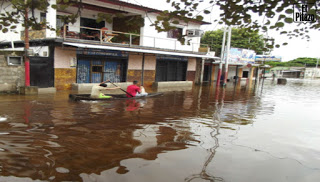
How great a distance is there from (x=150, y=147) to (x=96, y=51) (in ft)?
40.3

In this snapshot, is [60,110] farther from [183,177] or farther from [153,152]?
[183,177]

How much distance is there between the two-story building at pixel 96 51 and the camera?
1384cm

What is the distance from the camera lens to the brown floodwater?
3.98 meters

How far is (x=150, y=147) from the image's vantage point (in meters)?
5.23

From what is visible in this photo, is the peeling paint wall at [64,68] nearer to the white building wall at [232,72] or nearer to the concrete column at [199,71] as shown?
the concrete column at [199,71]

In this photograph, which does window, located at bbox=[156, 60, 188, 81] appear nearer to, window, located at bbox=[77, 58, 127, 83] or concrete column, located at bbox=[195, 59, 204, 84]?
concrete column, located at bbox=[195, 59, 204, 84]

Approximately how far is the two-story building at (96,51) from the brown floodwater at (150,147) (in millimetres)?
5467

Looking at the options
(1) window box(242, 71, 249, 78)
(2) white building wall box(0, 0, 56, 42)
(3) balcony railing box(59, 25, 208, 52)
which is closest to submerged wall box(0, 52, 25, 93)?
(2) white building wall box(0, 0, 56, 42)

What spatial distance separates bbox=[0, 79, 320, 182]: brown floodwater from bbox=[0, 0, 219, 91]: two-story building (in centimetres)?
547

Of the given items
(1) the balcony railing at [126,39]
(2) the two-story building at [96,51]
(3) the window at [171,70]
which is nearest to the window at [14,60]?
(2) the two-story building at [96,51]

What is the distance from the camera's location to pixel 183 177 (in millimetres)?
3975

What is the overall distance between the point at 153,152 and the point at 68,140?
1911mm

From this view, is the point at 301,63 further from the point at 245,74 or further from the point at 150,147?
the point at 150,147

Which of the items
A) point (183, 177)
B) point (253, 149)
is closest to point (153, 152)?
point (183, 177)
